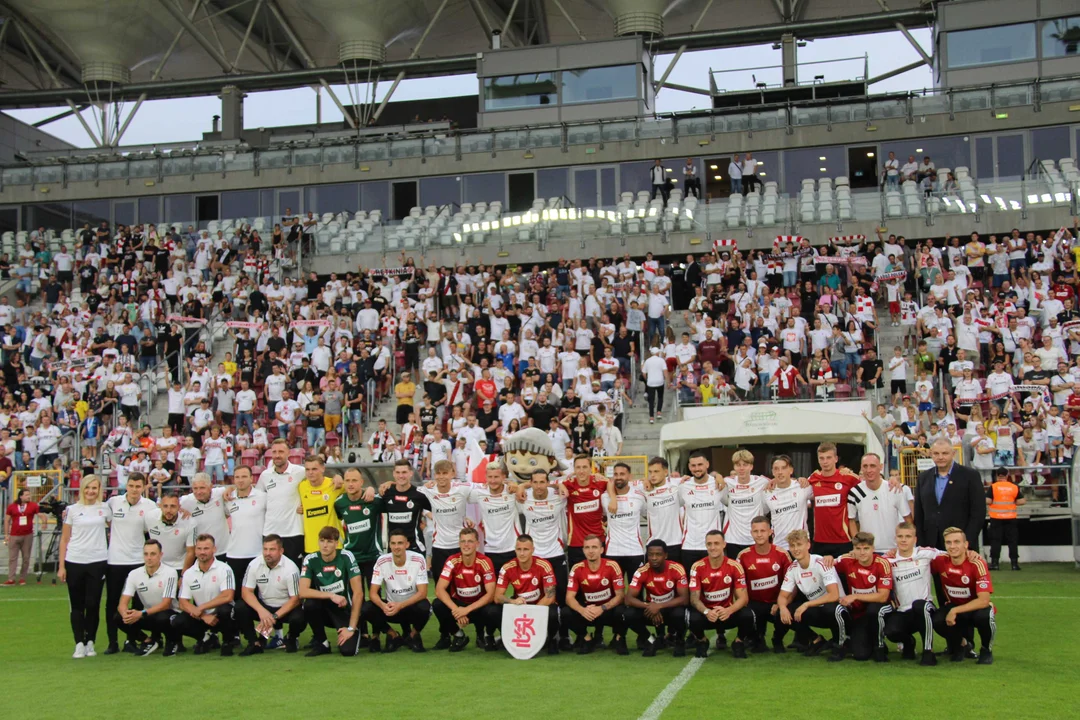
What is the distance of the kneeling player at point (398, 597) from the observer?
11.2 metres

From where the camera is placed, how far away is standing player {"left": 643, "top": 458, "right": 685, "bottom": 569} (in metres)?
11.9

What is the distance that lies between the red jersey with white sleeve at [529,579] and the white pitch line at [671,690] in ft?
5.01

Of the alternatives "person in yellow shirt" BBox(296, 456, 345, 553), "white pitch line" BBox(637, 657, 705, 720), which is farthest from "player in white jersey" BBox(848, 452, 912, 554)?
"person in yellow shirt" BBox(296, 456, 345, 553)

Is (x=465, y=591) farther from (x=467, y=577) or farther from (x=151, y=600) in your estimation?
(x=151, y=600)

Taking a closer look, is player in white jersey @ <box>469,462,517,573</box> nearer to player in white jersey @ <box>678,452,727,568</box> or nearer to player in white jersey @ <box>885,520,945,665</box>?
player in white jersey @ <box>678,452,727,568</box>

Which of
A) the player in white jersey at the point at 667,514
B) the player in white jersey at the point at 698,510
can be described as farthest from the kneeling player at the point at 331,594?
the player in white jersey at the point at 698,510

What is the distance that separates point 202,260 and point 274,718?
25651 mm

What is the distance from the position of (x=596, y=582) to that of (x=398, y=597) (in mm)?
1840

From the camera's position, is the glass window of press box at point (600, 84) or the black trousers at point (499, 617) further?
the glass window of press box at point (600, 84)

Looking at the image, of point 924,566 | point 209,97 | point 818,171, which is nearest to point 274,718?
point 924,566

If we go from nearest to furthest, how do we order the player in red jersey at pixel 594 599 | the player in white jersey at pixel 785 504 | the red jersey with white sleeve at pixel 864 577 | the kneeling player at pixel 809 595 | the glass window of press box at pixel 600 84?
the red jersey with white sleeve at pixel 864 577 → the kneeling player at pixel 809 595 → the player in red jersey at pixel 594 599 → the player in white jersey at pixel 785 504 → the glass window of press box at pixel 600 84

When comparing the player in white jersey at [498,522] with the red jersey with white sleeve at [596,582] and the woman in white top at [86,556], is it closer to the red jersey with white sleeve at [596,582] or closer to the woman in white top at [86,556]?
the red jersey with white sleeve at [596,582]

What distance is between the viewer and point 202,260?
3238 cm

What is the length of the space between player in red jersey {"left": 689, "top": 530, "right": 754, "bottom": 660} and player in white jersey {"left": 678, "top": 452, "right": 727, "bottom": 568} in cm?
96
